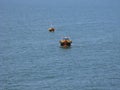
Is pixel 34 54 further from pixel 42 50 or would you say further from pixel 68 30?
pixel 68 30

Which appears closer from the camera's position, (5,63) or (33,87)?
(33,87)

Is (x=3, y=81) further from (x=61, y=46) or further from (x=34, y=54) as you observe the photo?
(x=61, y=46)

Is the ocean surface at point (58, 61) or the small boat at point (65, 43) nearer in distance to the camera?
the ocean surface at point (58, 61)

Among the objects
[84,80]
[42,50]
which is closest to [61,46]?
[42,50]

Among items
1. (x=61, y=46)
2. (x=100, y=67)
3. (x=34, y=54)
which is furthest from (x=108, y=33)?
(x=100, y=67)

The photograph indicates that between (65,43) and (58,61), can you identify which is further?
(65,43)

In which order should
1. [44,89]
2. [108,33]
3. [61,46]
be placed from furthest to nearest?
[108,33], [61,46], [44,89]

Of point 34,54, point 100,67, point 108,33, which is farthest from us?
point 108,33

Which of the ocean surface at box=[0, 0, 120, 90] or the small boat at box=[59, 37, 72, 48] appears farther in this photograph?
the small boat at box=[59, 37, 72, 48]

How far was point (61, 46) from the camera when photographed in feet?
446

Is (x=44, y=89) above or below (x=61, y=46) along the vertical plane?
below

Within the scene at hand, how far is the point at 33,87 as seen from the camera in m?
A: 92.0

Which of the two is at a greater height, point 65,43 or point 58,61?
point 65,43

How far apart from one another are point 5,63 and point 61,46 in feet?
87.6
